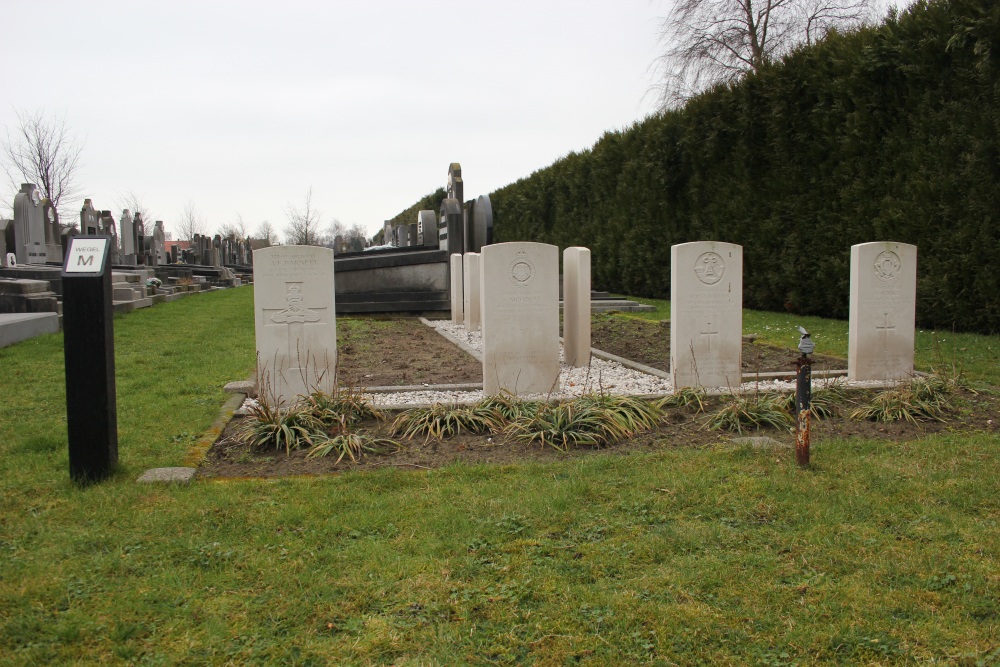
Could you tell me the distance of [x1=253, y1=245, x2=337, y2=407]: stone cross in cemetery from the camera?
20.4 ft

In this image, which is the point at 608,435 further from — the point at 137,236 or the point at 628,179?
the point at 137,236

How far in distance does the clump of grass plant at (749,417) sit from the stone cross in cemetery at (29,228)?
19.4 meters

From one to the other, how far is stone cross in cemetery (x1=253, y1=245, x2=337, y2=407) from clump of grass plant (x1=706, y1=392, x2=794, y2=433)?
10.6ft

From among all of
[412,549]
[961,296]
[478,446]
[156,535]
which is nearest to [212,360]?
[478,446]

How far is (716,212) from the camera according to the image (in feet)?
48.6

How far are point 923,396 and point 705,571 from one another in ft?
12.9

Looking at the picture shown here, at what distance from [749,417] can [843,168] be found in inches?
304

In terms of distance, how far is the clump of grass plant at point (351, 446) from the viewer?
4.78 metres

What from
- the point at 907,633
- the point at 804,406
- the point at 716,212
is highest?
the point at 716,212

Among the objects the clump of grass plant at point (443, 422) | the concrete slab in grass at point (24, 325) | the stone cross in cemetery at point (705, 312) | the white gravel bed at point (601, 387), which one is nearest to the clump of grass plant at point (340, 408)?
the white gravel bed at point (601, 387)

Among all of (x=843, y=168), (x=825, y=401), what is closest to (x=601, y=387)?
(x=825, y=401)

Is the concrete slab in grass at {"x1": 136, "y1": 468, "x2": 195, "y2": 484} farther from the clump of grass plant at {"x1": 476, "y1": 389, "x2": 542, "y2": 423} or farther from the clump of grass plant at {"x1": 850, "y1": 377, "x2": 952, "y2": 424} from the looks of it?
the clump of grass plant at {"x1": 850, "y1": 377, "x2": 952, "y2": 424}

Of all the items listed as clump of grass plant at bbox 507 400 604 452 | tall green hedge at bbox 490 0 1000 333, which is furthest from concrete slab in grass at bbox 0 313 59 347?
tall green hedge at bbox 490 0 1000 333

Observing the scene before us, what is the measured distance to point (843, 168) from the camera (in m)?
11.6
